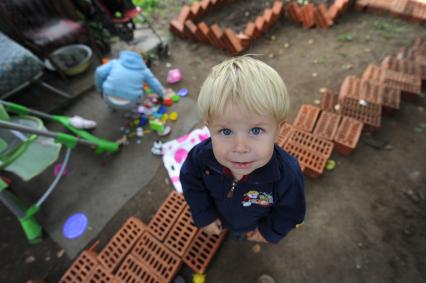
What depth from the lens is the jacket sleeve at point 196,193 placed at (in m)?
1.39

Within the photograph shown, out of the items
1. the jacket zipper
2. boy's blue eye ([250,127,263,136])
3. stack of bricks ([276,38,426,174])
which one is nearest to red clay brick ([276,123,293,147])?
stack of bricks ([276,38,426,174])

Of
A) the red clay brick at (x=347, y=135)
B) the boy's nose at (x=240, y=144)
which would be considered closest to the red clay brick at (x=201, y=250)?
the boy's nose at (x=240, y=144)

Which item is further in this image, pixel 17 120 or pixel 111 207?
pixel 111 207

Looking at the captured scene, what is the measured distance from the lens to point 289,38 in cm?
438

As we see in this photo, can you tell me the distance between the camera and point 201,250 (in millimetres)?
2055

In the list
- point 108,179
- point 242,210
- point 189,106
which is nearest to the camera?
point 242,210

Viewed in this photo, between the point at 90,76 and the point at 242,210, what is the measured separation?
3567mm

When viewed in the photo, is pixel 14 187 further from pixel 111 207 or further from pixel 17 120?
pixel 111 207

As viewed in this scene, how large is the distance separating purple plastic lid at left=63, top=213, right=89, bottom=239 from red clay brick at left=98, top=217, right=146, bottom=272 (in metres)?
0.48

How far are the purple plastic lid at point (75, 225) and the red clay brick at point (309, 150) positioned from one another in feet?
7.03

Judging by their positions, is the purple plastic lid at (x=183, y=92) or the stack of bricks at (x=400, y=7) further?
the stack of bricks at (x=400, y=7)

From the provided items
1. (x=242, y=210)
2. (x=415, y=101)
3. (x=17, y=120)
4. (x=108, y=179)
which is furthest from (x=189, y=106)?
(x=415, y=101)

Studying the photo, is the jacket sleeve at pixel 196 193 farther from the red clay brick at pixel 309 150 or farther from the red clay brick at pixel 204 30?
the red clay brick at pixel 204 30

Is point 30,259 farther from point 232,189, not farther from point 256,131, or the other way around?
point 256,131
